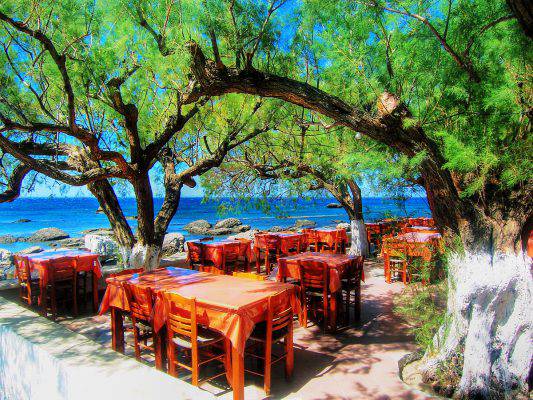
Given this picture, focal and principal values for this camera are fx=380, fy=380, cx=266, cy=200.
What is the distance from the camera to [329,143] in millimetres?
6906

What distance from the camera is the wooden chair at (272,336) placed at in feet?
11.2

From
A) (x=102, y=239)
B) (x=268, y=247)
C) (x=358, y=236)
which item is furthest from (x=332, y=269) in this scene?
(x=102, y=239)

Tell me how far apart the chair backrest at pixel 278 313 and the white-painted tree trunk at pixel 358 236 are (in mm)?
6117

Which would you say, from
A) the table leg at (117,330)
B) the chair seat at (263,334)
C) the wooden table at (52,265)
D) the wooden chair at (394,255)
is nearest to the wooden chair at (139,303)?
the table leg at (117,330)

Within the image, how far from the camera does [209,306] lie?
3352mm

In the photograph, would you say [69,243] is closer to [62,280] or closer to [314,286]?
[62,280]

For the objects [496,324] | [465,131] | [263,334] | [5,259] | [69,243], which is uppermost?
[465,131]

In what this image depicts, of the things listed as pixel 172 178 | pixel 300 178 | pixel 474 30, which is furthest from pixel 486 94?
pixel 300 178

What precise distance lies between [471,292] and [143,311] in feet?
10.2

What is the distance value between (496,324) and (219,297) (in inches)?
94.2

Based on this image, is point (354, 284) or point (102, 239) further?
point (102, 239)

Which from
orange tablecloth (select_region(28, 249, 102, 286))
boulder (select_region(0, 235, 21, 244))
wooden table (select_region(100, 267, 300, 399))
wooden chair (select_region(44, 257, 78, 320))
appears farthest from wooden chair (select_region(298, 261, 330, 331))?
boulder (select_region(0, 235, 21, 244))

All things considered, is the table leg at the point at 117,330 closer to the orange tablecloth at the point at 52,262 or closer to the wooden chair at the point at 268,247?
the orange tablecloth at the point at 52,262

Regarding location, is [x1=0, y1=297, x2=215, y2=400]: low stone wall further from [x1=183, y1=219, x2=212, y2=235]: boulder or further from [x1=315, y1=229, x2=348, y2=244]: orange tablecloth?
[x1=183, y1=219, x2=212, y2=235]: boulder
